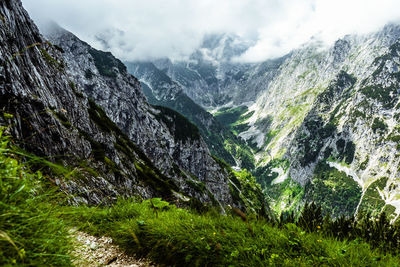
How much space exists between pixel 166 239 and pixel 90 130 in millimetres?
56358

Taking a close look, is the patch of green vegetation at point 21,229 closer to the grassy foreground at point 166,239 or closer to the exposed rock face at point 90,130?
the grassy foreground at point 166,239

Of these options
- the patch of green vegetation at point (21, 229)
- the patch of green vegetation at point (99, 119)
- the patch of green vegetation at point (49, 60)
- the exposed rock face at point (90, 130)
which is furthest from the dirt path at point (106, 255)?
the patch of green vegetation at point (99, 119)

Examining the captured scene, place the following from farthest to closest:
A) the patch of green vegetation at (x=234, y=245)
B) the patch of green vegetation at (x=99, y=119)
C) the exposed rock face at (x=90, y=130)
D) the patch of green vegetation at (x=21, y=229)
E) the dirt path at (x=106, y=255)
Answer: the patch of green vegetation at (x=99, y=119) < the exposed rock face at (x=90, y=130) < the dirt path at (x=106, y=255) < the patch of green vegetation at (x=234, y=245) < the patch of green vegetation at (x=21, y=229)

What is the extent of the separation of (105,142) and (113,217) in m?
53.8

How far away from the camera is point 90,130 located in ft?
177

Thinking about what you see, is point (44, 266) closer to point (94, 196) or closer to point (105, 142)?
point (94, 196)

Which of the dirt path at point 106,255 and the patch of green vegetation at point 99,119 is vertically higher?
the patch of green vegetation at point 99,119

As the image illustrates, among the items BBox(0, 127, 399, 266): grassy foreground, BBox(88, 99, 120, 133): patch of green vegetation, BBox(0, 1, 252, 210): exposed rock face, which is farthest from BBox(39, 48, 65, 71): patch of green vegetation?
BBox(0, 127, 399, 266): grassy foreground

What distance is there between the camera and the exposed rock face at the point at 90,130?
864 inches

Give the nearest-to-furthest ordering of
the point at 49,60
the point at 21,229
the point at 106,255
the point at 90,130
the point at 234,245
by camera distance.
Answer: the point at 21,229 → the point at 234,245 → the point at 106,255 → the point at 90,130 → the point at 49,60

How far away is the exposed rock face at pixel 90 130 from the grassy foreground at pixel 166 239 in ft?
1.75

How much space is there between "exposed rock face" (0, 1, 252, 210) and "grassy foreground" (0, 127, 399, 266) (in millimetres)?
533

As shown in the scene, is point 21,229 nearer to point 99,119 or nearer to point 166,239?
point 166,239

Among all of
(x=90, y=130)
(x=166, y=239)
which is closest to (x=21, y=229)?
(x=166, y=239)
